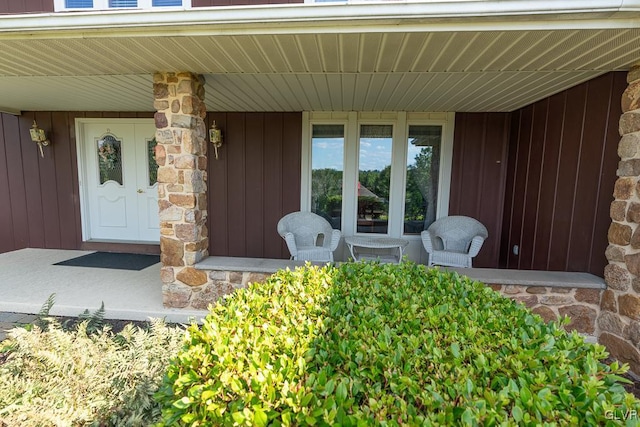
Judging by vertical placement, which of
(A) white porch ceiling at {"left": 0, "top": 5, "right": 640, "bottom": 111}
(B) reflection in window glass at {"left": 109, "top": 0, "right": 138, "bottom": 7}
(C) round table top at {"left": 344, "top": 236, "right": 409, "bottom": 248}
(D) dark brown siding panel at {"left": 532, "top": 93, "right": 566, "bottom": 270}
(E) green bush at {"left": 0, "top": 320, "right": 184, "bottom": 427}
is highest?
(B) reflection in window glass at {"left": 109, "top": 0, "right": 138, "bottom": 7}

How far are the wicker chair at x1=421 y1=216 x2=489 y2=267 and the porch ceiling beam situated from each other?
2309 mm

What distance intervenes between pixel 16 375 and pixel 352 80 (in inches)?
123

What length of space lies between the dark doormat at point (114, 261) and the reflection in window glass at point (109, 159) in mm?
1189

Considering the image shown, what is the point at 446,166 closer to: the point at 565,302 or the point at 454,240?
the point at 454,240

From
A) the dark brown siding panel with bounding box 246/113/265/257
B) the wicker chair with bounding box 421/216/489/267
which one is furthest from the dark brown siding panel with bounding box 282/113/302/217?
the wicker chair with bounding box 421/216/489/267

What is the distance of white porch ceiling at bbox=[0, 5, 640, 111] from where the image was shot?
2016 mm

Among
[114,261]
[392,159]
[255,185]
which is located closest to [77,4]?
[255,185]

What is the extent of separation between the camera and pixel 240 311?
1.26 m

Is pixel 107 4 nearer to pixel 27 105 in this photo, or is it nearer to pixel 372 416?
pixel 27 105

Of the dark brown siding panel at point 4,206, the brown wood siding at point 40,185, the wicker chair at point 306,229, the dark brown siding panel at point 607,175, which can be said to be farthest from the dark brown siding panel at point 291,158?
the dark brown siding panel at point 4,206

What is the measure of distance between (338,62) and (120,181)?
4.32m

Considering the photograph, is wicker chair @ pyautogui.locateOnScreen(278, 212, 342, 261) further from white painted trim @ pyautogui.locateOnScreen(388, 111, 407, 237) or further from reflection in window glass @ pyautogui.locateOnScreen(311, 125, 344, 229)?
white painted trim @ pyautogui.locateOnScreen(388, 111, 407, 237)

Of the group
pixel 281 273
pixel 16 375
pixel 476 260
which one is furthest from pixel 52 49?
pixel 476 260

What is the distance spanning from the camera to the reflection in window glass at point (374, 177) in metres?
4.45
